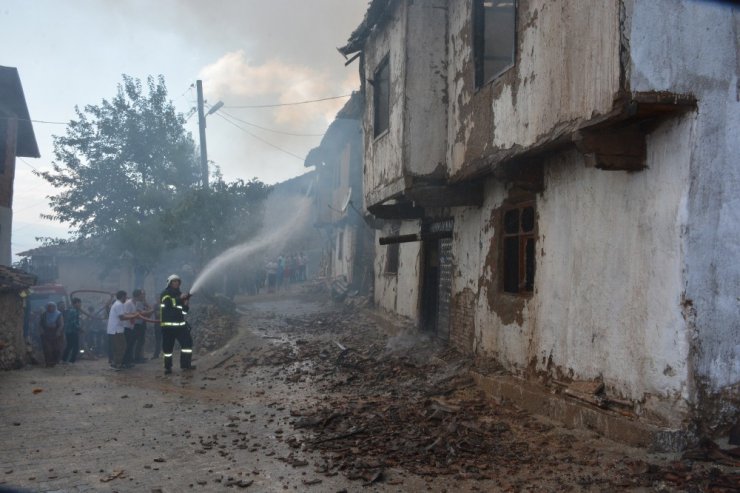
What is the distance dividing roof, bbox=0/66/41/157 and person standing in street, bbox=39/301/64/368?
1078cm

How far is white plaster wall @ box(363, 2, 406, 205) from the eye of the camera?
34.4ft

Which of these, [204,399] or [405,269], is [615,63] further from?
[405,269]

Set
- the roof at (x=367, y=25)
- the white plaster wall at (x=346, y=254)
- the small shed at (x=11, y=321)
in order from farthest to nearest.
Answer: the white plaster wall at (x=346, y=254) < the small shed at (x=11, y=321) < the roof at (x=367, y=25)

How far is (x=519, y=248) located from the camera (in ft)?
27.9

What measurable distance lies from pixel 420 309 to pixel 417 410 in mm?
5462

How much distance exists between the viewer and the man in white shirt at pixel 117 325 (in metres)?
13.1

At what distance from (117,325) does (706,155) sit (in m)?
12.1

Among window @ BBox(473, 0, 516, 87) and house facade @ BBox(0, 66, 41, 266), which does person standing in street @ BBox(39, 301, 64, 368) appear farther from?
window @ BBox(473, 0, 516, 87)

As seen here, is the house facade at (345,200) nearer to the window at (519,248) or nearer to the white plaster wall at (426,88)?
the white plaster wall at (426,88)

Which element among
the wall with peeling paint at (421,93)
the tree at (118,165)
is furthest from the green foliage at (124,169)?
the wall with peeling paint at (421,93)

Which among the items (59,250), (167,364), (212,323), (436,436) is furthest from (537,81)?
(59,250)

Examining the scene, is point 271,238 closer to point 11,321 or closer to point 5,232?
point 5,232

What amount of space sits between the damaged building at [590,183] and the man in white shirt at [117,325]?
6.97 meters

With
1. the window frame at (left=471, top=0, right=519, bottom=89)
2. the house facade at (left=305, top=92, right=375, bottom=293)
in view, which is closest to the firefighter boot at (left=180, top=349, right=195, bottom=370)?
the window frame at (left=471, top=0, right=519, bottom=89)
